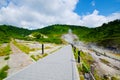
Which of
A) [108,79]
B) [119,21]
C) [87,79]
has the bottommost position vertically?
[108,79]

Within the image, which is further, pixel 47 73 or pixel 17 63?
pixel 17 63

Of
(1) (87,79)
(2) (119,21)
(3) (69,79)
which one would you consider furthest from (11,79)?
(2) (119,21)

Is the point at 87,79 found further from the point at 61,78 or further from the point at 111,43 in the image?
the point at 111,43

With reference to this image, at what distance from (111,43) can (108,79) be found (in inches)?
3018

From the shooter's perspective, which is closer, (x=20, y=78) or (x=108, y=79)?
(x=20, y=78)

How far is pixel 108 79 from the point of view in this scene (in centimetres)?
1922

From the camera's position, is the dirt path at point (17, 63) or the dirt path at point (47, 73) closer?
the dirt path at point (47, 73)

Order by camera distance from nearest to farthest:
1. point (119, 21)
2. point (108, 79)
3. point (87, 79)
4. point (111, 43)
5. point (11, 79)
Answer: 1. point (11, 79)
2. point (87, 79)
3. point (108, 79)
4. point (111, 43)
5. point (119, 21)

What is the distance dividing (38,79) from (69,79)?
1754mm

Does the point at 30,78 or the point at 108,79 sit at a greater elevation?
the point at 30,78

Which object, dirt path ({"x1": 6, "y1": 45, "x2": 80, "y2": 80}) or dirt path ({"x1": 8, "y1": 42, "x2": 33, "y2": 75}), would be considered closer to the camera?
dirt path ({"x1": 6, "y1": 45, "x2": 80, "y2": 80})

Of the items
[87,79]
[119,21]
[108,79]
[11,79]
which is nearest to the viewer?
[11,79]

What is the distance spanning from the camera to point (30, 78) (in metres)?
10.0

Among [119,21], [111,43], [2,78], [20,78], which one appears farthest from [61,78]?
[119,21]
